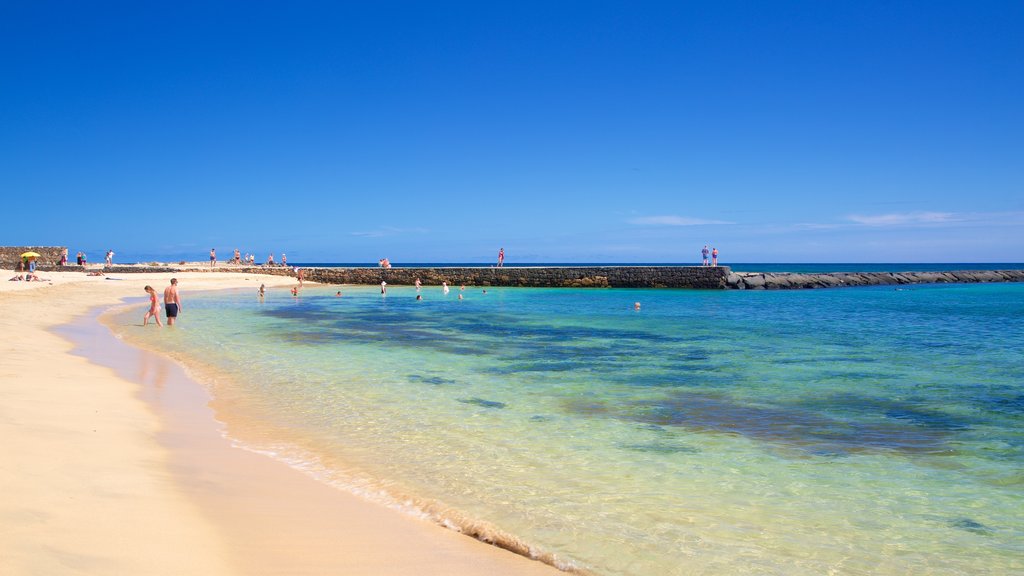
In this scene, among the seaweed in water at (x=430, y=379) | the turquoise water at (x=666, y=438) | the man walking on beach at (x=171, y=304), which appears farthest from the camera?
the man walking on beach at (x=171, y=304)

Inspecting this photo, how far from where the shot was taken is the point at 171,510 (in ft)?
13.8

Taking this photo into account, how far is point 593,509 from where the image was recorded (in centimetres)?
485

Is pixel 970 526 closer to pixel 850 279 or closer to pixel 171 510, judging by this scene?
pixel 171 510

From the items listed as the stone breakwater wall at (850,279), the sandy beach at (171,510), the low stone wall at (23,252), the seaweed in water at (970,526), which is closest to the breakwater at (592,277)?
the stone breakwater wall at (850,279)

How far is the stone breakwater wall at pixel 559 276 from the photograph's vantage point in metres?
41.6

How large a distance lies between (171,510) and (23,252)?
159 feet

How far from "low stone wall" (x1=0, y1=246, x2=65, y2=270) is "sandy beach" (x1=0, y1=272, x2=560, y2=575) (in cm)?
4308

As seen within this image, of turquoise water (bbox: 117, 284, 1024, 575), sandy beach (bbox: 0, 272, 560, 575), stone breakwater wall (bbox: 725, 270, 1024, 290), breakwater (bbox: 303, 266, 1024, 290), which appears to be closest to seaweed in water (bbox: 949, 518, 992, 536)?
turquoise water (bbox: 117, 284, 1024, 575)

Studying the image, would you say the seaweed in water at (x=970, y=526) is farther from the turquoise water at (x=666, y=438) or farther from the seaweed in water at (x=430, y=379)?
the seaweed in water at (x=430, y=379)

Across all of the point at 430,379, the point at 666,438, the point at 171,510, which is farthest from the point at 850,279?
the point at 171,510

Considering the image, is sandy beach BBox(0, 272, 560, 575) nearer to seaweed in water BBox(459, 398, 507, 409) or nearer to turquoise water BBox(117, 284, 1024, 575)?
turquoise water BBox(117, 284, 1024, 575)

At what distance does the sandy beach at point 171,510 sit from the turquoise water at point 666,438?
0.42 m

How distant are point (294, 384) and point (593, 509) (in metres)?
6.17

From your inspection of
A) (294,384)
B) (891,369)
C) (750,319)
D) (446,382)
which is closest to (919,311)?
(750,319)
